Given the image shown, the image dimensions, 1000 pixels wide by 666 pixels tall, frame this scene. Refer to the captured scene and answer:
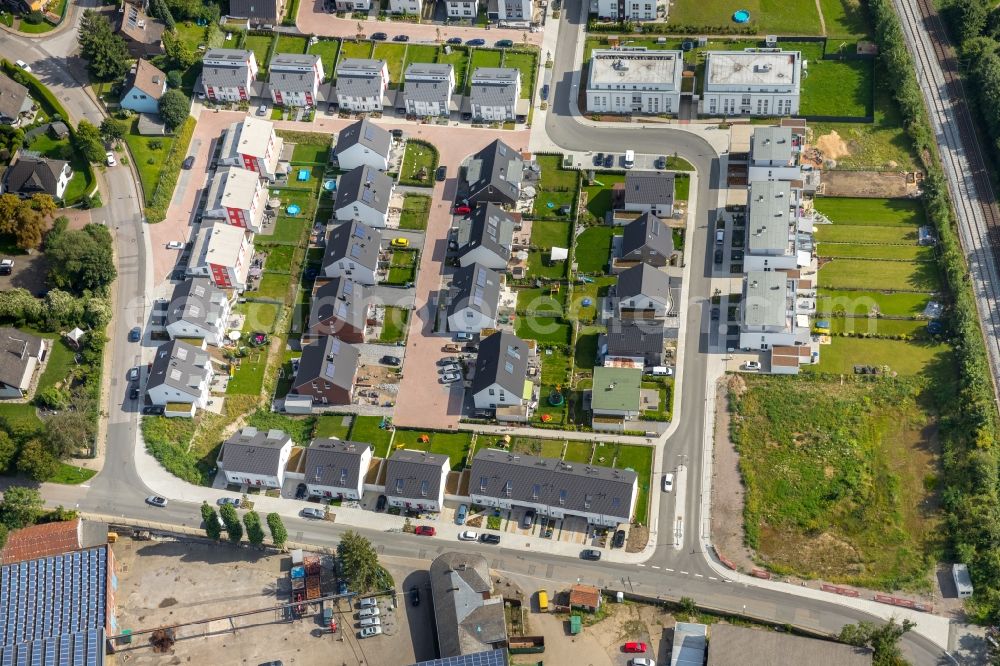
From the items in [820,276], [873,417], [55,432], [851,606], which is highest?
[820,276]

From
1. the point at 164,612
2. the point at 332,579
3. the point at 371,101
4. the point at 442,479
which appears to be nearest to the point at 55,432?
the point at 164,612

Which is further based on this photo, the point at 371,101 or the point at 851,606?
the point at 371,101

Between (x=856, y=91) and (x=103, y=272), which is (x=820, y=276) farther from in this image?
(x=103, y=272)

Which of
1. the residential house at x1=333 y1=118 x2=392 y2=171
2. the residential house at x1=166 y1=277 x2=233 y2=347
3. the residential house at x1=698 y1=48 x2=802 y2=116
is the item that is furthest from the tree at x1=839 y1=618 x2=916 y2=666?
the residential house at x1=333 y1=118 x2=392 y2=171

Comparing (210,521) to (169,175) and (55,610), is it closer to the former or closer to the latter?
(55,610)

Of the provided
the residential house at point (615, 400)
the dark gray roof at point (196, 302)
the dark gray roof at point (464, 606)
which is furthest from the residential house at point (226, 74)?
the dark gray roof at point (464, 606)

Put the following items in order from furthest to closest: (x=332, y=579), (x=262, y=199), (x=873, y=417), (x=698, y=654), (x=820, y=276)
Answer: (x=262, y=199)
(x=820, y=276)
(x=873, y=417)
(x=332, y=579)
(x=698, y=654)
